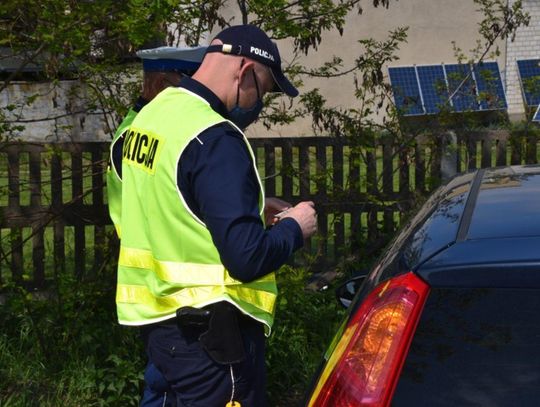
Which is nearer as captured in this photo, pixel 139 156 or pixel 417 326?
pixel 417 326

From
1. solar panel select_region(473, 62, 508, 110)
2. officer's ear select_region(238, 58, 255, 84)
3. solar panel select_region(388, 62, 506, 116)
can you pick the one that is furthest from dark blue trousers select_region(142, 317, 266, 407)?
solar panel select_region(473, 62, 508, 110)

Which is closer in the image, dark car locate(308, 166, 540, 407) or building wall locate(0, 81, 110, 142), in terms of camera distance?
dark car locate(308, 166, 540, 407)

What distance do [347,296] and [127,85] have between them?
2482 millimetres

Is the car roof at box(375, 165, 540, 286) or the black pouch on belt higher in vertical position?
the car roof at box(375, 165, 540, 286)

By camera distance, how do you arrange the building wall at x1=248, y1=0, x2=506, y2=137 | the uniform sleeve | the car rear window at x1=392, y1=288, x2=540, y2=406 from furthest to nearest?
the building wall at x1=248, y1=0, x2=506, y2=137
the uniform sleeve
the car rear window at x1=392, y1=288, x2=540, y2=406

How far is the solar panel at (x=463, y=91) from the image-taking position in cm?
664

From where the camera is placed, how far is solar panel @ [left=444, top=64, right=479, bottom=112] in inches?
261

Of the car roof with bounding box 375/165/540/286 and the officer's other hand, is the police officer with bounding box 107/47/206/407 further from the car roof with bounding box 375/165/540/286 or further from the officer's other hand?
the car roof with bounding box 375/165/540/286

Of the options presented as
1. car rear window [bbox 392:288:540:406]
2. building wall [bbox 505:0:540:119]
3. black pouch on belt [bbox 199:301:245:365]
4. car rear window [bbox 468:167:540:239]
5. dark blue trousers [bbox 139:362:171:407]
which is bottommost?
dark blue trousers [bbox 139:362:171:407]

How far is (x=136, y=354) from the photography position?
5.24 m

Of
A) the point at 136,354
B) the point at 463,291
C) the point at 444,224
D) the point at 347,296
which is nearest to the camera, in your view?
the point at 463,291

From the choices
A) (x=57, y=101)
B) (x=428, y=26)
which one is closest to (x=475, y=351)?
(x=57, y=101)

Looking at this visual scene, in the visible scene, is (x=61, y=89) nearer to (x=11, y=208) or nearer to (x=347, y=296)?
(x=11, y=208)

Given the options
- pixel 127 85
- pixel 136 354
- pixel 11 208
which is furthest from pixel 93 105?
pixel 136 354
